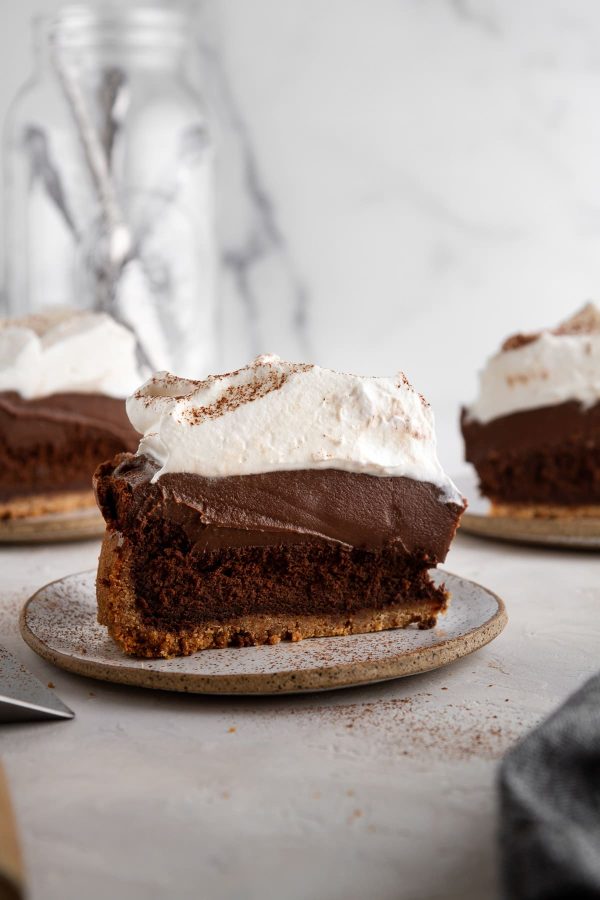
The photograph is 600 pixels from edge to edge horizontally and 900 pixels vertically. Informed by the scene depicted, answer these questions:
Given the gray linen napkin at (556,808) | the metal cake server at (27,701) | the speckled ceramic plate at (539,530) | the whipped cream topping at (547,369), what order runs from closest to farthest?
the gray linen napkin at (556,808)
the metal cake server at (27,701)
the speckled ceramic plate at (539,530)
the whipped cream topping at (547,369)

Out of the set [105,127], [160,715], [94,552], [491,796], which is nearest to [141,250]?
[105,127]

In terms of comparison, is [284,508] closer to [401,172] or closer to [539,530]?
[539,530]

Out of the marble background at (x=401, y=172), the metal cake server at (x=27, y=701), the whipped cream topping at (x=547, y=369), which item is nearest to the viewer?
the metal cake server at (x=27, y=701)

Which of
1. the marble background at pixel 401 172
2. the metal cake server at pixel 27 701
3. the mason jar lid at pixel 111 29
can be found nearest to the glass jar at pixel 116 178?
the mason jar lid at pixel 111 29

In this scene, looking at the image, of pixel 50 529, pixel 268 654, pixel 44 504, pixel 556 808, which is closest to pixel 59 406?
pixel 44 504

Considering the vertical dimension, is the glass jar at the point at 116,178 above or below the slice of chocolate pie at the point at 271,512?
above

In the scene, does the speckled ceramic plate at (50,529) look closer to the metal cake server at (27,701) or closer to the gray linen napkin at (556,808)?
the metal cake server at (27,701)

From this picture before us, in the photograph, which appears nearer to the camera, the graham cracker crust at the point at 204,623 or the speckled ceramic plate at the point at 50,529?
the graham cracker crust at the point at 204,623

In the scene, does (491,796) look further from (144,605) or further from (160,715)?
(144,605)
